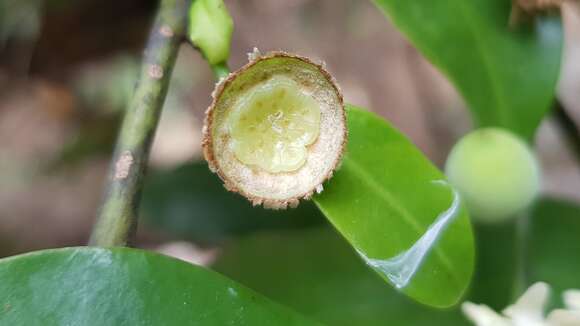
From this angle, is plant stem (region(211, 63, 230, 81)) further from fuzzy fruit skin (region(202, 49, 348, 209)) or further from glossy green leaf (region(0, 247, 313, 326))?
glossy green leaf (region(0, 247, 313, 326))

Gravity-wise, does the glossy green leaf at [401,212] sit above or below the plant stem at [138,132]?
below

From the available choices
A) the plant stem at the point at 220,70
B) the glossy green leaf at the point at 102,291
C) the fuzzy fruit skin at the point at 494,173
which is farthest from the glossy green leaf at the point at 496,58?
the glossy green leaf at the point at 102,291

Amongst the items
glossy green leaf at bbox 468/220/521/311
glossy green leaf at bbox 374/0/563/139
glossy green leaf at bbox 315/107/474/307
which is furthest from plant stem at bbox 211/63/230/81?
glossy green leaf at bbox 468/220/521/311

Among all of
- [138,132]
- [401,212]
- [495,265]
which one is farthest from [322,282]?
[138,132]

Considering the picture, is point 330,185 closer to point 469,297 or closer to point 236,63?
point 469,297

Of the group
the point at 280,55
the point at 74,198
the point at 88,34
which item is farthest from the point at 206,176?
the point at 74,198

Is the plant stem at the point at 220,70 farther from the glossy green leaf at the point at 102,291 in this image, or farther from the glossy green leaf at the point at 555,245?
the glossy green leaf at the point at 555,245

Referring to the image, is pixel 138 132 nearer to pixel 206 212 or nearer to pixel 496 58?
pixel 496 58
